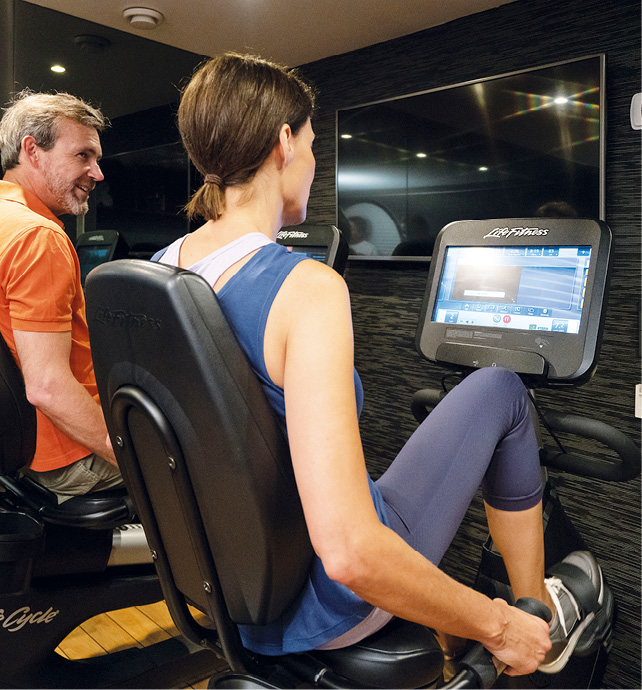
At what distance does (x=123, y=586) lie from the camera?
168cm

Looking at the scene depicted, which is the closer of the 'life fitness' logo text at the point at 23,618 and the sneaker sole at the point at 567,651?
the sneaker sole at the point at 567,651

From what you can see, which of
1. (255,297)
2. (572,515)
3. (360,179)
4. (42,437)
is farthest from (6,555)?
(360,179)

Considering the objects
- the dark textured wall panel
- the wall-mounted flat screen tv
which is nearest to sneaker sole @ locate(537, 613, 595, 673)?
the dark textured wall panel

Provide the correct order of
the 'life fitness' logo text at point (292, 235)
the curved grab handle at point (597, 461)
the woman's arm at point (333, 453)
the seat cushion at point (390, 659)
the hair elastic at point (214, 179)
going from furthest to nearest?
1. the 'life fitness' logo text at point (292, 235)
2. the curved grab handle at point (597, 461)
3. the hair elastic at point (214, 179)
4. the seat cushion at point (390, 659)
5. the woman's arm at point (333, 453)

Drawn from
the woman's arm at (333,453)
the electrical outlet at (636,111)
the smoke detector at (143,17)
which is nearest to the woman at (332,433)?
the woman's arm at (333,453)

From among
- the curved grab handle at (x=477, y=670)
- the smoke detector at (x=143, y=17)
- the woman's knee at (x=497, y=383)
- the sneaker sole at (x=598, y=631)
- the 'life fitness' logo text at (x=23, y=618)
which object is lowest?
the 'life fitness' logo text at (x=23, y=618)

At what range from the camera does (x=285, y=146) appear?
1058 millimetres

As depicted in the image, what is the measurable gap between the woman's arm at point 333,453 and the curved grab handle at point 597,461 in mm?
637

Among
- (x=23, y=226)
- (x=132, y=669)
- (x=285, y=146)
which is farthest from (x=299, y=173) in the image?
(x=132, y=669)

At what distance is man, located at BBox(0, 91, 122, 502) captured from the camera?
1.54 m

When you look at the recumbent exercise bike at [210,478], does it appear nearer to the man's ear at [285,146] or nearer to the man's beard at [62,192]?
the man's ear at [285,146]

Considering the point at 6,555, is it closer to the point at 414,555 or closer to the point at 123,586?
the point at 123,586

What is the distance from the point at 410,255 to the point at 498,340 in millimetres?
1348

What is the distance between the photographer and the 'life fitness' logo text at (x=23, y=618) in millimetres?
1545
